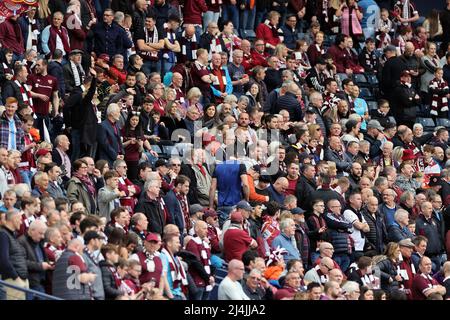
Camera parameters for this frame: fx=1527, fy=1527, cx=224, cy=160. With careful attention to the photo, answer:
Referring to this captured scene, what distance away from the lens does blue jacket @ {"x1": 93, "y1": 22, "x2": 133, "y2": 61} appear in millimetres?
22641

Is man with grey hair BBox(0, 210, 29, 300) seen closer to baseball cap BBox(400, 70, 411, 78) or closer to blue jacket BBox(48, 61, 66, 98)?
blue jacket BBox(48, 61, 66, 98)

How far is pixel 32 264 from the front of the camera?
49.6 feet

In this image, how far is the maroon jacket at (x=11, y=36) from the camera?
21.2m

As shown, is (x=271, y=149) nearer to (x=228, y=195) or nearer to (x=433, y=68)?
(x=228, y=195)

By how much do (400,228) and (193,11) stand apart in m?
6.14

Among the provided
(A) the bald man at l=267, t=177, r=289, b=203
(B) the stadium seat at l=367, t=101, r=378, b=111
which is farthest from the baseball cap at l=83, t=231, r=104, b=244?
(B) the stadium seat at l=367, t=101, r=378, b=111

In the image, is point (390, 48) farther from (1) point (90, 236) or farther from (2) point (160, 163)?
(1) point (90, 236)

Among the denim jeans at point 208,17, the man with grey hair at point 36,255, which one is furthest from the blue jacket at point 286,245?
the denim jeans at point 208,17

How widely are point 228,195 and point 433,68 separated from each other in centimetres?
761

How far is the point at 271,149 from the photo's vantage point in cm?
2042

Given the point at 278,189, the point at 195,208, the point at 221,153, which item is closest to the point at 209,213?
the point at 195,208

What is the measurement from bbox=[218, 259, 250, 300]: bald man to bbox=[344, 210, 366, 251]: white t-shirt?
3469mm

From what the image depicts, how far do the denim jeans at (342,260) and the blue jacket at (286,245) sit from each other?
0.86 metres
